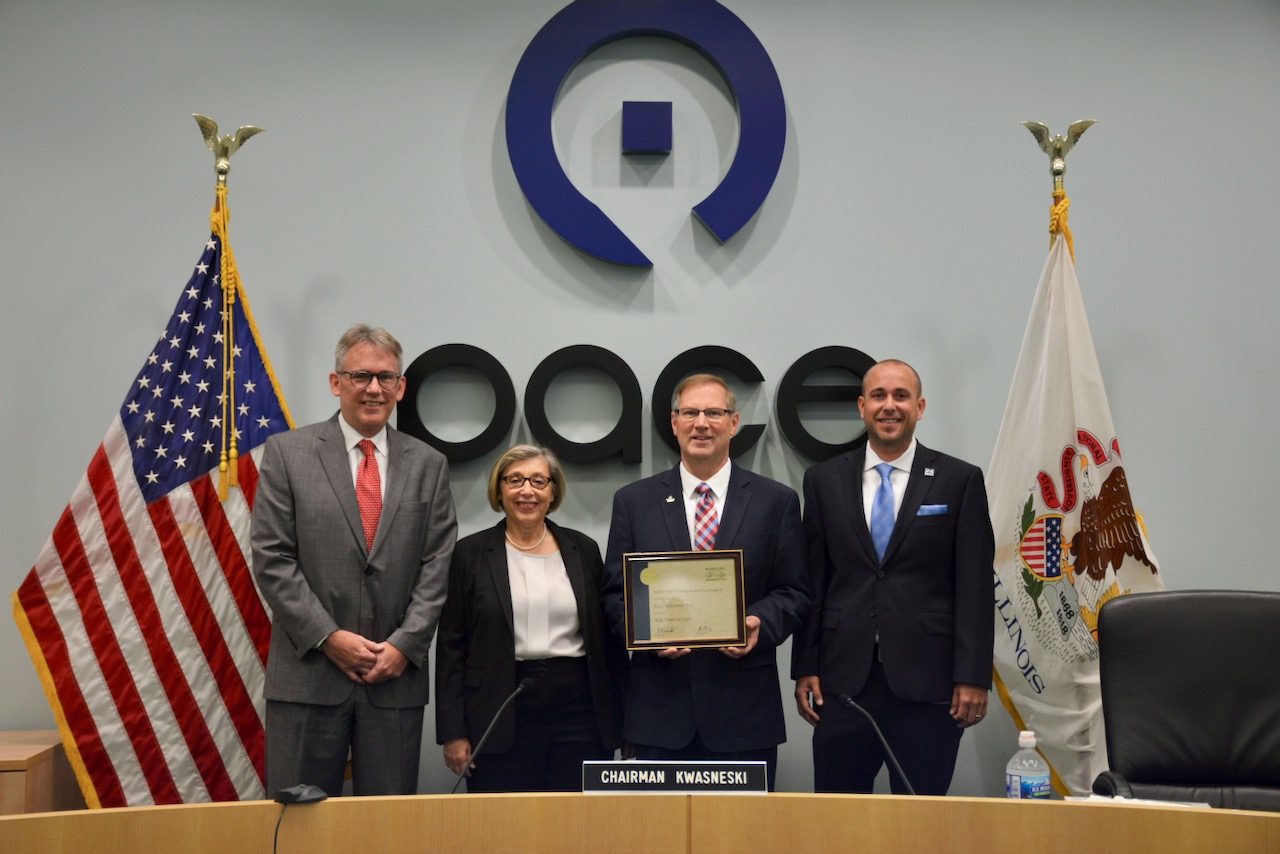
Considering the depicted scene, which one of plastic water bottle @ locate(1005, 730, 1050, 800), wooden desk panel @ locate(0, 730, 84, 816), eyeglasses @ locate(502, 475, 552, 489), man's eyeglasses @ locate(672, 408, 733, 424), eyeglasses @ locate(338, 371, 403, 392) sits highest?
eyeglasses @ locate(338, 371, 403, 392)

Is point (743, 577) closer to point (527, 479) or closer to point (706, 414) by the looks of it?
point (706, 414)

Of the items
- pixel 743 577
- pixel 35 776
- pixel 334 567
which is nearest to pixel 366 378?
pixel 334 567

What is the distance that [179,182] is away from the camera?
3898 mm

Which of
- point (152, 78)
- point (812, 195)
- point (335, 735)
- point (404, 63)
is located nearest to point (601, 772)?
point (335, 735)

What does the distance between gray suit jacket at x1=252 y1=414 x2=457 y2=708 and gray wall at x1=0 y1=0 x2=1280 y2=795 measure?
2.52 feet

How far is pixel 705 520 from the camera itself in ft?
10.1

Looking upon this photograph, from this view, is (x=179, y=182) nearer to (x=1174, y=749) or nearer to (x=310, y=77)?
(x=310, y=77)

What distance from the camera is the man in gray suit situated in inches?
114

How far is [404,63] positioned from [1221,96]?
3.22m

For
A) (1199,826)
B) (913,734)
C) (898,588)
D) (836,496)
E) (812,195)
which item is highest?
(812,195)

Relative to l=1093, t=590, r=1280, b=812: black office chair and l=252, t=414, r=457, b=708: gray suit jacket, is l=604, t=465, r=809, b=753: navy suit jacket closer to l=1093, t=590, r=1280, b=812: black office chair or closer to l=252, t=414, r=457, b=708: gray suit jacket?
l=252, t=414, r=457, b=708: gray suit jacket

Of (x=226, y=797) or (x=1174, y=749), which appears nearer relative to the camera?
(x=1174, y=749)

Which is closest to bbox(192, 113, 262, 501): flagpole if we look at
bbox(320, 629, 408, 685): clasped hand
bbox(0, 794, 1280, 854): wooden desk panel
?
bbox(320, 629, 408, 685): clasped hand

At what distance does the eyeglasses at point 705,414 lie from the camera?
10.2ft
